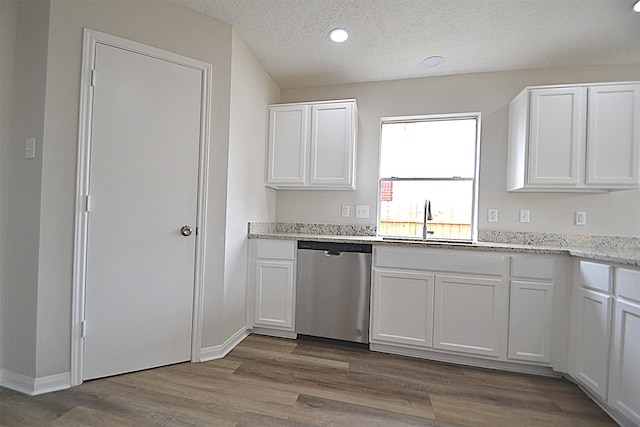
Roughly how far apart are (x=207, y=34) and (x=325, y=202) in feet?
5.89

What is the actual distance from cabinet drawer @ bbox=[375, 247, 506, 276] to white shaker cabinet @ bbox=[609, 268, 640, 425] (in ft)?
2.03

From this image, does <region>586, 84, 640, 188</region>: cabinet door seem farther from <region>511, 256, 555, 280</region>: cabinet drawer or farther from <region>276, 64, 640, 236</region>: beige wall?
<region>511, 256, 555, 280</region>: cabinet drawer

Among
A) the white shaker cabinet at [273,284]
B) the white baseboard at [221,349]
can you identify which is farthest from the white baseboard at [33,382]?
the white shaker cabinet at [273,284]

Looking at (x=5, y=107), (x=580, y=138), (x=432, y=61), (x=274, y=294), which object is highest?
(x=432, y=61)

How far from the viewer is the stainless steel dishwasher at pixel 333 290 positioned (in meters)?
2.35

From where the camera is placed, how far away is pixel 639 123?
2.07 metres

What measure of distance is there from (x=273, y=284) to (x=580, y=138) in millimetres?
2786

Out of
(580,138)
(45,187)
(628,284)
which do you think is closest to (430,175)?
(580,138)

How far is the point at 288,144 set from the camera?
2791 millimetres

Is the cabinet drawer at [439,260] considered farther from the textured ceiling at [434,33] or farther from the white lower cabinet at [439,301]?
the textured ceiling at [434,33]

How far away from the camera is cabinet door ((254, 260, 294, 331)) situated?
2.50 m

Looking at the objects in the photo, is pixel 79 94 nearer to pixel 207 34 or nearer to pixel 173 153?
pixel 173 153

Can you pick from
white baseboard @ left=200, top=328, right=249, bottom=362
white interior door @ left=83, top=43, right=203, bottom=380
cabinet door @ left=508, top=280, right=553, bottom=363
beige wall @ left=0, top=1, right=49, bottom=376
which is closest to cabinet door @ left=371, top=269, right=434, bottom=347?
cabinet door @ left=508, top=280, right=553, bottom=363

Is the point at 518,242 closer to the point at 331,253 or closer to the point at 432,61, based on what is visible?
the point at 331,253
